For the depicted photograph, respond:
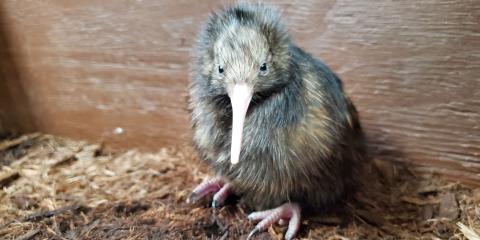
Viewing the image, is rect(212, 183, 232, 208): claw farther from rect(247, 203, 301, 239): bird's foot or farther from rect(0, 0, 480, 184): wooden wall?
rect(0, 0, 480, 184): wooden wall

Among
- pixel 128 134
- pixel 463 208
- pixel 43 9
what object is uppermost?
pixel 43 9

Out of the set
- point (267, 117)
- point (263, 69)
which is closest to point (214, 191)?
point (267, 117)

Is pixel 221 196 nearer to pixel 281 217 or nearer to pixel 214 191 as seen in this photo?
pixel 214 191

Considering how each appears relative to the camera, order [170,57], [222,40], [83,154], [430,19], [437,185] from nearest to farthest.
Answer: [222,40] < [430,19] < [437,185] < [170,57] < [83,154]

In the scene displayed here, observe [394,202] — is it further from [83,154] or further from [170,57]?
[83,154]

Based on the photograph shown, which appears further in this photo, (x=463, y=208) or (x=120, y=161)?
(x=120, y=161)

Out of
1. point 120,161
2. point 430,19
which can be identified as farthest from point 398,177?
point 120,161

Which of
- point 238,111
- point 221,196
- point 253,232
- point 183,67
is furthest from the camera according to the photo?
point 183,67

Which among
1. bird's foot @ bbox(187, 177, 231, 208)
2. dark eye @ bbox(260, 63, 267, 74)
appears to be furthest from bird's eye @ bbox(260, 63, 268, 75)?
bird's foot @ bbox(187, 177, 231, 208)
